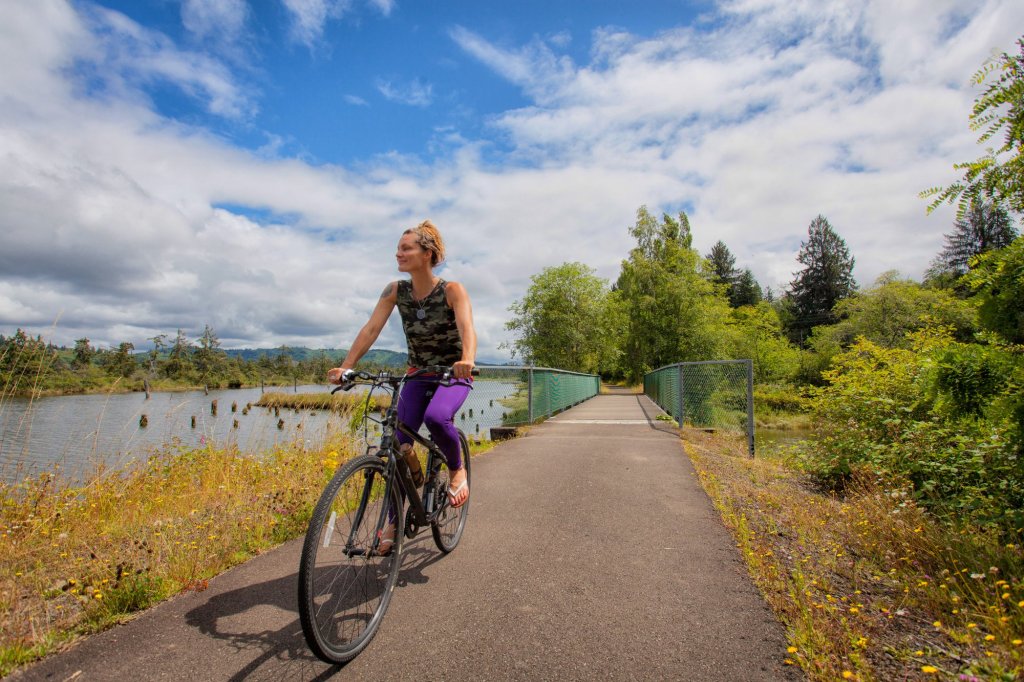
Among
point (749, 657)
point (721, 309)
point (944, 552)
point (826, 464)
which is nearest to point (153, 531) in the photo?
point (749, 657)

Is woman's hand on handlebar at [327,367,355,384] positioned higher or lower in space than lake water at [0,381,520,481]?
higher

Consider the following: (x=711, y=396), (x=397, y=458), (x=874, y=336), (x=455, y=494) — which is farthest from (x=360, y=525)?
(x=874, y=336)

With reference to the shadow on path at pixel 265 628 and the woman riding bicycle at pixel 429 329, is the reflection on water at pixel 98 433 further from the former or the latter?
the woman riding bicycle at pixel 429 329

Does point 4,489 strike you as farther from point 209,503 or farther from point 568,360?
point 568,360

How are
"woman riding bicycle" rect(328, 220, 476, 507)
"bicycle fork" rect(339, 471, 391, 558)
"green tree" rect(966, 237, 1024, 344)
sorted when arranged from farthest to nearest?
"green tree" rect(966, 237, 1024, 344)
"woman riding bicycle" rect(328, 220, 476, 507)
"bicycle fork" rect(339, 471, 391, 558)

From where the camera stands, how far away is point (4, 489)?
171 inches

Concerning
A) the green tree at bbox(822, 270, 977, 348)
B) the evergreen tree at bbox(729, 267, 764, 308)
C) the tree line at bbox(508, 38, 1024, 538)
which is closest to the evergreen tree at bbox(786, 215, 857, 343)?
the tree line at bbox(508, 38, 1024, 538)

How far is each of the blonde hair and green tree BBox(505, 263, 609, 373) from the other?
126 feet

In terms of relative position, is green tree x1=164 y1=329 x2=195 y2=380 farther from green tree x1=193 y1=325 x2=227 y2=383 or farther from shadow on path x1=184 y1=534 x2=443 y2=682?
shadow on path x1=184 y1=534 x2=443 y2=682

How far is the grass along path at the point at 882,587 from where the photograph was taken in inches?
80.8

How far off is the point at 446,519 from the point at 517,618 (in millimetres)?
1032

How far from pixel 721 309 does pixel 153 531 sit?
39.1 m

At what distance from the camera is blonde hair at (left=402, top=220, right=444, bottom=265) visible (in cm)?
313

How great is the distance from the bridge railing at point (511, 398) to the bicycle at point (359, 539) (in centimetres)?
370
